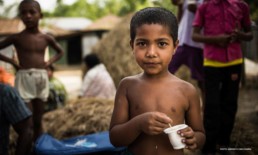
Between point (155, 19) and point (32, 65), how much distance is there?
241 cm

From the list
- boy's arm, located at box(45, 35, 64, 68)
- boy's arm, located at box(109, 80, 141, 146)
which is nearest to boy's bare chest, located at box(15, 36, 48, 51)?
boy's arm, located at box(45, 35, 64, 68)

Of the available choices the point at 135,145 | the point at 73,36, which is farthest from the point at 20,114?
the point at 73,36

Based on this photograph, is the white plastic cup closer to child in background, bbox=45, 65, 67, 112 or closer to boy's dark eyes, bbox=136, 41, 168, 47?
boy's dark eyes, bbox=136, 41, 168, 47

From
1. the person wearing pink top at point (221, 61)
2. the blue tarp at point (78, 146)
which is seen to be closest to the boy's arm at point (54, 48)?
the blue tarp at point (78, 146)

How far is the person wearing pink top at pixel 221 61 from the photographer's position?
2807 mm

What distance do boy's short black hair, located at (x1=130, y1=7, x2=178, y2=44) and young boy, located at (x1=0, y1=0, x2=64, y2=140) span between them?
218 centimetres

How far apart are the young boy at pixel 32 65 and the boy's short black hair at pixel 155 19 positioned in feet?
7.16

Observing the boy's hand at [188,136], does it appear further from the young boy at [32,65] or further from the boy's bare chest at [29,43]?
the boy's bare chest at [29,43]

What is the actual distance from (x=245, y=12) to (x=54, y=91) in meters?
3.60

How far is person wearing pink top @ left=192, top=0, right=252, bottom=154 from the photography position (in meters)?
2.81

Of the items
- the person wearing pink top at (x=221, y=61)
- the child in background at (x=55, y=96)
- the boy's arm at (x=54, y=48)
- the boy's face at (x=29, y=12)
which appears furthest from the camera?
the child in background at (x=55, y=96)

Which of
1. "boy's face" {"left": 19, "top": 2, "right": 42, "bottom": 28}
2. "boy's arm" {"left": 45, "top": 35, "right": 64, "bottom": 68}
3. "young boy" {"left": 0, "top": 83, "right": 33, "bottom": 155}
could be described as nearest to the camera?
"young boy" {"left": 0, "top": 83, "right": 33, "bottom": 155}

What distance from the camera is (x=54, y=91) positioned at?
561 cm

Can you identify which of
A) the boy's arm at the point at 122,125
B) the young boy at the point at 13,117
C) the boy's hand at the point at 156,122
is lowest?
the young boy at the point at 13,117
